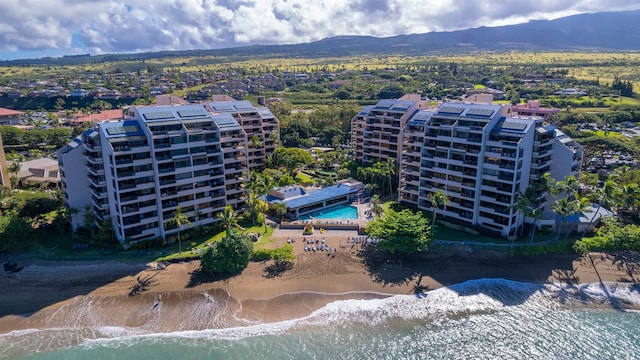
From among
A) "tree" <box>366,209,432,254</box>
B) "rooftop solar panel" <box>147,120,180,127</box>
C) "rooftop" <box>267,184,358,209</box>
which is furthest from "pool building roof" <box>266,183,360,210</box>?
"rooftop solar panel" <box>147,120,180,127</box>

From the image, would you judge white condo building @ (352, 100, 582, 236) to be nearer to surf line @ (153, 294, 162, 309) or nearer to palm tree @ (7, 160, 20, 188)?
surf line @ (153, 294, 162, 309)

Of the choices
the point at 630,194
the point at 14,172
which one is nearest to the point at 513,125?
the point at 630,194

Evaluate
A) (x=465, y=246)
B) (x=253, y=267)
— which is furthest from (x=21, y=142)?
(x=465, y=246)

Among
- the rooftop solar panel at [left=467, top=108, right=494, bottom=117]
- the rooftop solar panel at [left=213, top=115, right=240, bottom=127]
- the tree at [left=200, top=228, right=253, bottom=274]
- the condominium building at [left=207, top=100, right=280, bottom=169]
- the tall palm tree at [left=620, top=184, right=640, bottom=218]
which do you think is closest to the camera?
the tree at [left=200, top=228, right=253, bottom=274]

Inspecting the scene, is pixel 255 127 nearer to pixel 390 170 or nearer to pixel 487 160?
pixel 390 170

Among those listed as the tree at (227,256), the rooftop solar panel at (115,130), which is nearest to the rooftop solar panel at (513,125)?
the tree at (227,256)

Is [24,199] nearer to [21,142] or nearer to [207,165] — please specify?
[207,165]
